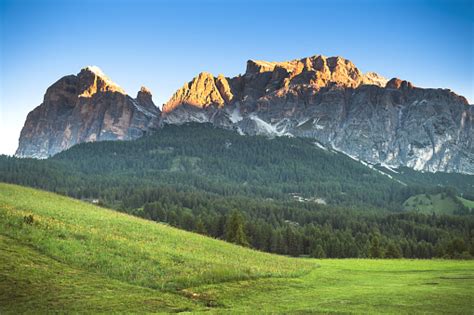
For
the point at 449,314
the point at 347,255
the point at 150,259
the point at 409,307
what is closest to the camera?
the point at 449,314

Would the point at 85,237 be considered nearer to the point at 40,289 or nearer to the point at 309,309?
the point at 40,289

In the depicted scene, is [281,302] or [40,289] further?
[281,302]

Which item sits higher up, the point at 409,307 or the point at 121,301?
the point at 409,307

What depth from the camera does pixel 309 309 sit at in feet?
70.6

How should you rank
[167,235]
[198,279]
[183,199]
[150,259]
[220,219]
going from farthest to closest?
[183,199] < [220,219] < [167,235] < [150,259] < [198,279]

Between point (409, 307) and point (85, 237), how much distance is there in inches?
963

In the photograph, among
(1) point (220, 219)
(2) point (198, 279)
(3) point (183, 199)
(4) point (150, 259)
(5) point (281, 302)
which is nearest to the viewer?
(5) point (281, 302)

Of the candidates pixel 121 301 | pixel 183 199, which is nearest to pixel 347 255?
pixel 183 199

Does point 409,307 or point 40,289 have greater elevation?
point 409,307

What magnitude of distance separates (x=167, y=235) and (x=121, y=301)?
2921 centimetres

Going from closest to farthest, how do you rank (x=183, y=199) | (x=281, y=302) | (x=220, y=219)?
(x=281, y=302)
(x=220, y=219)
(x=183, y=199)

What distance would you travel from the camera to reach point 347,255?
119 m

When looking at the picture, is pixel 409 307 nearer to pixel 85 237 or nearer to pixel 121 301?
pixel 121 301

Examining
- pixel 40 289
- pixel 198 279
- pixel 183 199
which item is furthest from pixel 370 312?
pixel 183 199
